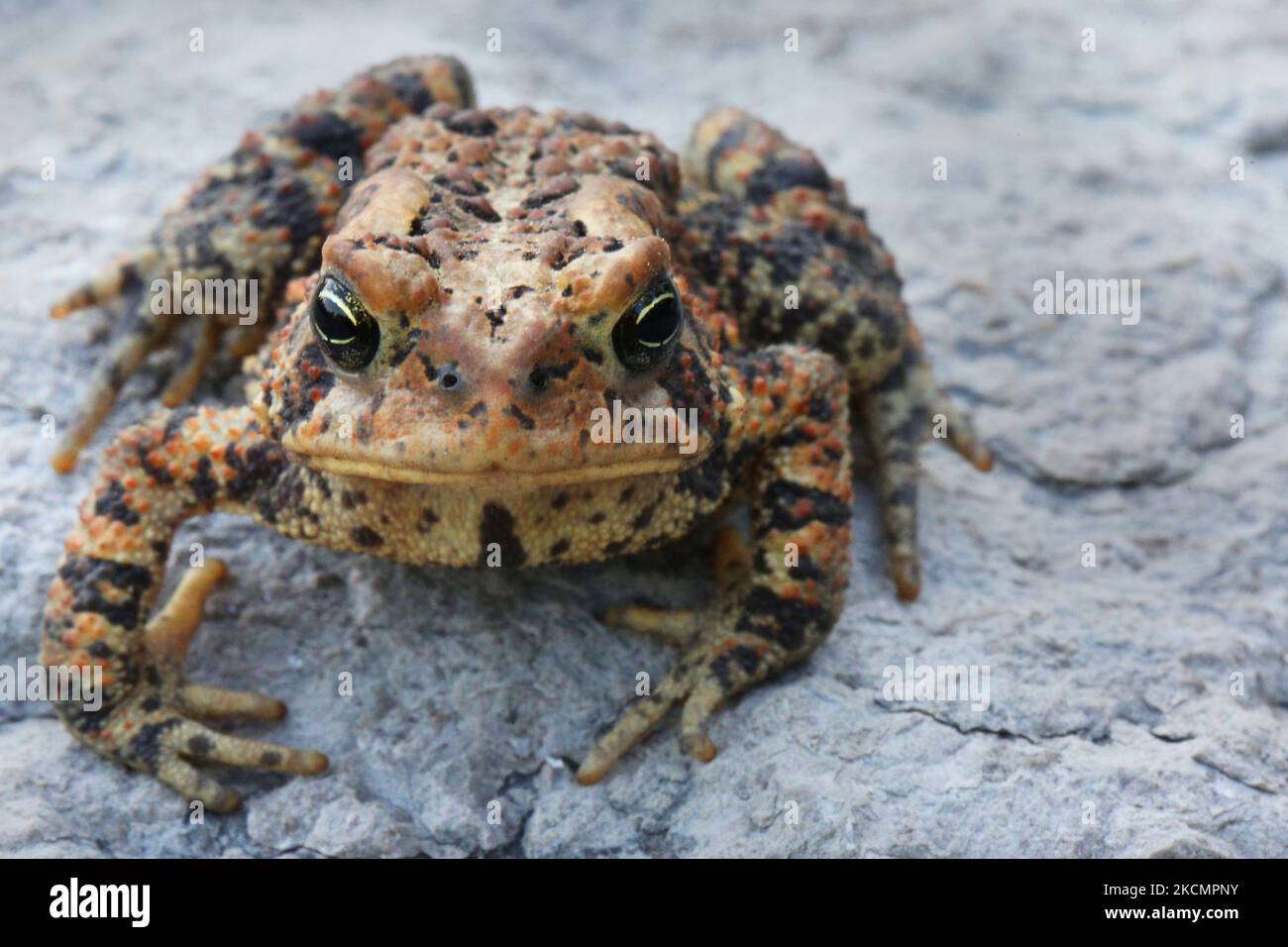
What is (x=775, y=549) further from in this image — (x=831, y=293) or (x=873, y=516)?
(x=831, y=293)

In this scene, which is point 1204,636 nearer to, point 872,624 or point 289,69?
point 872,624

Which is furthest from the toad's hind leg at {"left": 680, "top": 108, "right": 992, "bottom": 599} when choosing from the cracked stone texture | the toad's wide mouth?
the toad's wide mouth

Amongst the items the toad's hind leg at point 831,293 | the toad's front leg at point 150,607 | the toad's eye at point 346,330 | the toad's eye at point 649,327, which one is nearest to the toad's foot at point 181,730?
the toad's front leg at point 150,607

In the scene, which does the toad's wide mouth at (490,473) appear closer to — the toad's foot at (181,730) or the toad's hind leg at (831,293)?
the toad's foot at (181,730)

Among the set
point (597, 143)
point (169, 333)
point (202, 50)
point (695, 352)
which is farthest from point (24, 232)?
point (695, 352)

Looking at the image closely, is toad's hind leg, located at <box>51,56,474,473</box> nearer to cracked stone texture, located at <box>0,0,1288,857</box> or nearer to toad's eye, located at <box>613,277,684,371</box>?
cracked stone texture, located at <box>0,0,1288,857</box>

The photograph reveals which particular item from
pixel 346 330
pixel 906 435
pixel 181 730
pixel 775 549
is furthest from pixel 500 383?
pixel 906 435
